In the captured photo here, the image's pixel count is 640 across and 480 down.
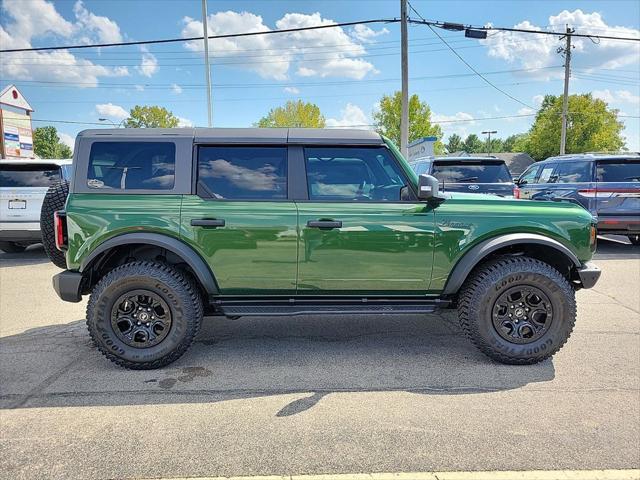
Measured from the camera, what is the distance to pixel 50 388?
3256 millimetres

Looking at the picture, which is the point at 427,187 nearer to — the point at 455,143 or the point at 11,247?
the point at 11,247

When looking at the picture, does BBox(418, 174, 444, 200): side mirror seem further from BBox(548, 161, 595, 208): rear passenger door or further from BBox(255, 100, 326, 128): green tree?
BBox(255, 100, 326, 128): green tree

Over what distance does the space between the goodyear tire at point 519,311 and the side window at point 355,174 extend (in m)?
1.04

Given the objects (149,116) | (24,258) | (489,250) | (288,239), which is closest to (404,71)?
(24,258)

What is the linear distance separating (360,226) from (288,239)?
59 centimetres

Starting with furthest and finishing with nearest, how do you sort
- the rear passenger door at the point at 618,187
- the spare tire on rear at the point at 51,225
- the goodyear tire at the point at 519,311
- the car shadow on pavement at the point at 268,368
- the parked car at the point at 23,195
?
the rear passenger door at the point at 618,187
the parked car at the point at 23,195
the spare tire on rear at the point at 51,225
the goodyear tire at the point at 519,311
the car shadow on pavement at the point at 268,368

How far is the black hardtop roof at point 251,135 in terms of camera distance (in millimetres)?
3615

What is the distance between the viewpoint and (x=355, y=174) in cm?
368

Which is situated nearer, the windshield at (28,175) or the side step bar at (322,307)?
the side step bar at (322,307)

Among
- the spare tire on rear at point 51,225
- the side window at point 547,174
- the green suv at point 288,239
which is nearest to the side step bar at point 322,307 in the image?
the green suv at point 288,239

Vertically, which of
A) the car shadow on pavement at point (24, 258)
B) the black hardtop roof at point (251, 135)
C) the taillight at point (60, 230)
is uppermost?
the black hardtop roof at point (251, 135)

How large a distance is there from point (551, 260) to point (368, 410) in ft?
7.35

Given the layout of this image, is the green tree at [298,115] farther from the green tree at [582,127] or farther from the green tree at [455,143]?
the green tree at [455,143]

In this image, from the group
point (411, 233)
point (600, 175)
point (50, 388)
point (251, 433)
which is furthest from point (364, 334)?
point (600, 175)
